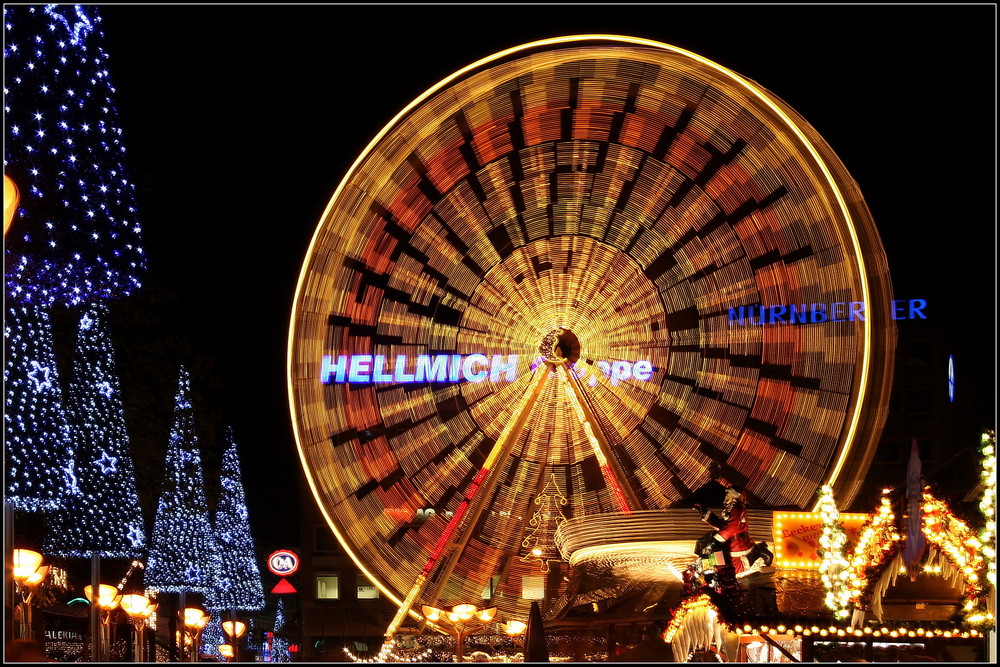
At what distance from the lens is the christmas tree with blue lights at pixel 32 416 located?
14695 mm

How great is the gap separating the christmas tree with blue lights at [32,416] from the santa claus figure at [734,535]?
7.93 m

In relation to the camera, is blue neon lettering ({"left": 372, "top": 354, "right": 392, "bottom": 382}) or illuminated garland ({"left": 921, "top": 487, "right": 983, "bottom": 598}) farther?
blue neon lettering ({"left": 372, "top": 354, "right": 392, "bottom": 382})

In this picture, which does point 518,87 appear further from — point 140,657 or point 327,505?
point 140,657

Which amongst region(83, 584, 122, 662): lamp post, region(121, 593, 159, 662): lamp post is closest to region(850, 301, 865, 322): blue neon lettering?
region(83, 584, 122, 662): lamp post

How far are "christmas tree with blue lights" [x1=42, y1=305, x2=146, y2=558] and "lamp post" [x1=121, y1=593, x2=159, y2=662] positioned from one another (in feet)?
3.70

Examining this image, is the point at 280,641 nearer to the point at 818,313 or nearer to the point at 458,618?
the point at 458,618

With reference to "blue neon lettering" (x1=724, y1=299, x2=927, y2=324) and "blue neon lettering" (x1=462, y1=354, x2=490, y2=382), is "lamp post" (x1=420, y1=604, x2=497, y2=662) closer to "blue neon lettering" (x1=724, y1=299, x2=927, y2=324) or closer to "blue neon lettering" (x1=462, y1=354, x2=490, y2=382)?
"blue neon lettering" (x1=462, y1=354, x2=490, y2=382)

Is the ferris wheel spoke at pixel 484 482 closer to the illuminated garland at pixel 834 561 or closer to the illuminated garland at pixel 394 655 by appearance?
the illuminated garland at pixel 394 655

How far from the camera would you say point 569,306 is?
1753 cm

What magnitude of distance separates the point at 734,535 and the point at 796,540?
2663 mm

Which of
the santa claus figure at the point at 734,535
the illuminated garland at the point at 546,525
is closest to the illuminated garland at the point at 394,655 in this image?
the illuminated garland at the point at 546,525

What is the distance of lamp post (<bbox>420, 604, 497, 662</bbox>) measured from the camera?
17.6 metres

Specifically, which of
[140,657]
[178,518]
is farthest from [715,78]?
[178,518]

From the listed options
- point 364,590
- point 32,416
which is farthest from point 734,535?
point 364,590
